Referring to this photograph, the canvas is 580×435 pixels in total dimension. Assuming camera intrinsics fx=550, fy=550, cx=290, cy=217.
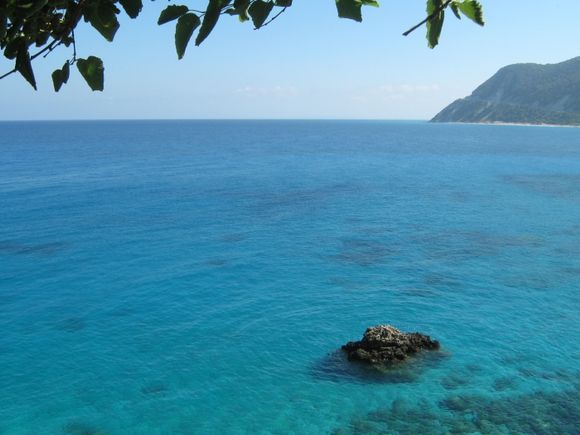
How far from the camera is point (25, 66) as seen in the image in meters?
2.73

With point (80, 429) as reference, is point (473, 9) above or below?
above

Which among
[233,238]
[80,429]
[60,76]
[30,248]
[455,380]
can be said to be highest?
[60,76]

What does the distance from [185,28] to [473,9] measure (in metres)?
1.39

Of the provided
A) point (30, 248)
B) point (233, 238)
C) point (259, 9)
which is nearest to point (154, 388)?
point (259, 9)

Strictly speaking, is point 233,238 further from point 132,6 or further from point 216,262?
point 132,6

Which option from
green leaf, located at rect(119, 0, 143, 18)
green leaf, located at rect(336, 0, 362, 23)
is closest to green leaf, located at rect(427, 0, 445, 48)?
green leaf, located at rect(336, 0, 362, 23)

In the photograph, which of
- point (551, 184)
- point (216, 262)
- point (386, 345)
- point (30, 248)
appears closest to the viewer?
point (386, 345)

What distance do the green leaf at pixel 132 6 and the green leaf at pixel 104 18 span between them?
0.06 metres

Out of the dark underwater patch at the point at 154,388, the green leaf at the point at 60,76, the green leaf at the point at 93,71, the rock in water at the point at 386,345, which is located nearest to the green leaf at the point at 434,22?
the green leaf at the point at 93,71

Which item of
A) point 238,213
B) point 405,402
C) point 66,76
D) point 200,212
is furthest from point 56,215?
point 66,76

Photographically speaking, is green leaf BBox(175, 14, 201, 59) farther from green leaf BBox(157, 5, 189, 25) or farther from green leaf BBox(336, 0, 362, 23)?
green leaf BBox(336, 0, 362, 23)

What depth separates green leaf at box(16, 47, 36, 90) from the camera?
2703mm

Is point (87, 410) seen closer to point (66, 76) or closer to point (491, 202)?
point (66, 76)

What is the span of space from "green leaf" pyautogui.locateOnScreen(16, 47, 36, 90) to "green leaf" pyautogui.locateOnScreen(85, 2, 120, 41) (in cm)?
36
